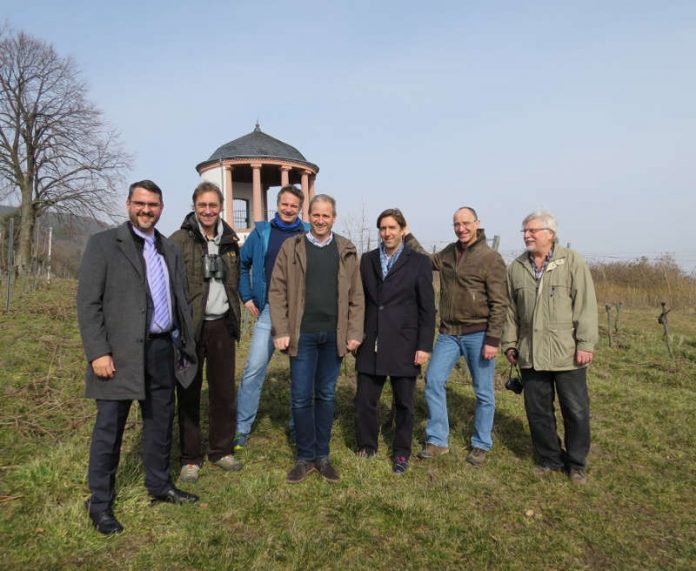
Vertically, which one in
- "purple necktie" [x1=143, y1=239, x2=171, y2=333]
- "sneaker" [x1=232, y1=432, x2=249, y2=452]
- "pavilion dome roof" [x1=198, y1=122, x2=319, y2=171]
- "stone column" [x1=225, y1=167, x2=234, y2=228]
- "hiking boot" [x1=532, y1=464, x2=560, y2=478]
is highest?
"pavilion dome roof" [x1=198, y1=122, x2=319, y2=171]

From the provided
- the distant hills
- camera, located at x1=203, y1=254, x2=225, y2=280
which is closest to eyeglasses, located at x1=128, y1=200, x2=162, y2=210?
camera, located at x1=203, y1=254, x2=225, y2=280

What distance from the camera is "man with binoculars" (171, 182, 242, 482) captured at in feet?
11.4

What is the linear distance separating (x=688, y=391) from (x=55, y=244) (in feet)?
103

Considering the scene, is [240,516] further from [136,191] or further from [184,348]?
[136,191]

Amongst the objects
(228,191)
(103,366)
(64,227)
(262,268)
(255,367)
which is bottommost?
(255,367)

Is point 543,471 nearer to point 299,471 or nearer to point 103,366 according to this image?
point 299,471

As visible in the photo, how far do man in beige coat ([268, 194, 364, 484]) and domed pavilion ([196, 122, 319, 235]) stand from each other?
678 inches

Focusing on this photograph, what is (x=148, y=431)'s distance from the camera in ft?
10.1

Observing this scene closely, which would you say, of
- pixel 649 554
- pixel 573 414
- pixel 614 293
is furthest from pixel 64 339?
pixel 614 293

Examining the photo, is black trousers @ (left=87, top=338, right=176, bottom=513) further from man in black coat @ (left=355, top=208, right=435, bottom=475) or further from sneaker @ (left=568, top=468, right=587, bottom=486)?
sneaker @ (left=568, top=468, right=587, bottom=486)

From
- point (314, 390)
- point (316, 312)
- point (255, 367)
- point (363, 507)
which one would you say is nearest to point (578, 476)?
point (363, 507)

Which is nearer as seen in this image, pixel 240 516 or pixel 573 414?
pixel 240 516

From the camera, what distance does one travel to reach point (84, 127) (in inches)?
969

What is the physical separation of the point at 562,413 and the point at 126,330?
3.21 m
